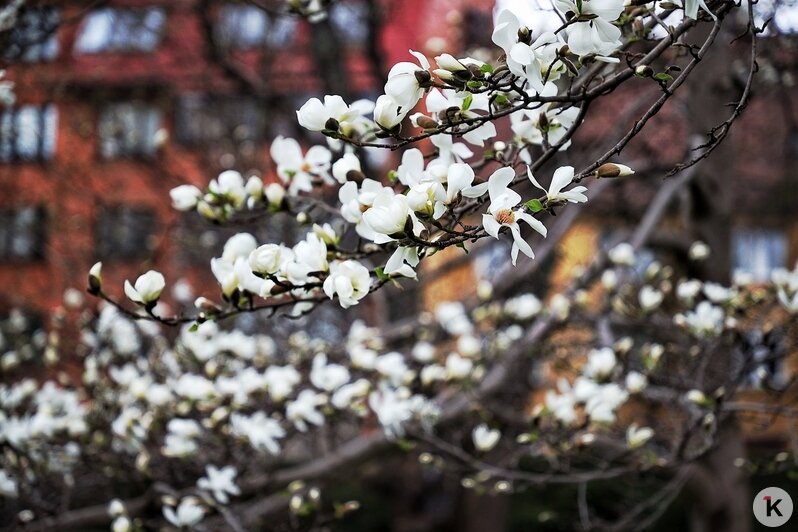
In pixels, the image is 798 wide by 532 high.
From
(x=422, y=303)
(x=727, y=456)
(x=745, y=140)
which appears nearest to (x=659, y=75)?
(x=727, y=456)

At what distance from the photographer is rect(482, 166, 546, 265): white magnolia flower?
133 centimetres

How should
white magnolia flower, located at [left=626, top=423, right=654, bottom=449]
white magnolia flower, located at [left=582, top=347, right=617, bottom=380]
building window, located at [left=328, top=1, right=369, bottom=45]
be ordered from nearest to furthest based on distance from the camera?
white magnolia flower, located at [left=626, top=423, right=654, bottom=449] → white magnolia flower, located at [left=582, top=347, right=617, bottom=380] → building window, located at [left=328, top=1, right=369, bottom=45]

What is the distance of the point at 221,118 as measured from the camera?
7.25m

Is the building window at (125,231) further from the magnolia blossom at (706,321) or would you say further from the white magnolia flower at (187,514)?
the magnolia blossom at (706,321)

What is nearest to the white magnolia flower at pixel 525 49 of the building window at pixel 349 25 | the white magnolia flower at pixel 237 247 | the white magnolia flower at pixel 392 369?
the white magnolia flower at pixel 237 247

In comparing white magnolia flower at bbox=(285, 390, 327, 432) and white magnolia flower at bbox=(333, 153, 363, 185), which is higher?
white magnolia flower at bbox=(333, 153, 363, 185)

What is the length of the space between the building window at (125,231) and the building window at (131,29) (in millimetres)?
1355

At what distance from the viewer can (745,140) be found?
7.56 meters

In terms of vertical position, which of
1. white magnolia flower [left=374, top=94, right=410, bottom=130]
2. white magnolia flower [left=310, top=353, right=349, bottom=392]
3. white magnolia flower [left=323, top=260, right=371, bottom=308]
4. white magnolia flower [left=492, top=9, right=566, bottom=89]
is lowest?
white magnolia flower [left=310, top=353, right=349, bottom=392]

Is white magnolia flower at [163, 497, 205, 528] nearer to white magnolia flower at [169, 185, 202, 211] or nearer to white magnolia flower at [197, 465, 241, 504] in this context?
white magnolia flower at [197, 465, 241, 504]

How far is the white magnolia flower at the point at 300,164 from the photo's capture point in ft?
6.96

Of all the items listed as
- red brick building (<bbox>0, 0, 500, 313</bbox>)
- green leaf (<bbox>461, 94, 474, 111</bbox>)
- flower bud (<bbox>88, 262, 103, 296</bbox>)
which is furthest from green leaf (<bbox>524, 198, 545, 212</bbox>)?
red brick building (<bbox>0, 0, 500, 313</bbox>)

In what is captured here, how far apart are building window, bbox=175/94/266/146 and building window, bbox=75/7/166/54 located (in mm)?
707

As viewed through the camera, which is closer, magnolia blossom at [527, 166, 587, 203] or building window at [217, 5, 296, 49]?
magnolia blossom at [527, 166, 587, 203]
